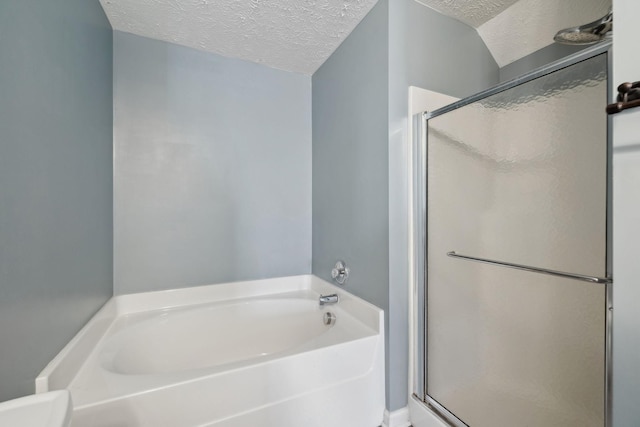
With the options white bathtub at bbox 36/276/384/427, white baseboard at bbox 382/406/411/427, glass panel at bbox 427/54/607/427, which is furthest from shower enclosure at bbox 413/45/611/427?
white bathtub at bbox 36/276/384/427

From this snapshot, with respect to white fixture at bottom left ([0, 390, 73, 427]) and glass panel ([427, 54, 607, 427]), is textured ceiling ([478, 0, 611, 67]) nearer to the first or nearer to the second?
glass panel ([427, 54, 607, 427])

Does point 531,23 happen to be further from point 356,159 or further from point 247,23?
point 247,23

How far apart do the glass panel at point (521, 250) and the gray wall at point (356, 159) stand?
251 mm

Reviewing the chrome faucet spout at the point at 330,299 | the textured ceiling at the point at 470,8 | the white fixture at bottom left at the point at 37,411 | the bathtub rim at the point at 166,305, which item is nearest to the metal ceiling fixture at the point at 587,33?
the textured ceiling at the point at 470,8

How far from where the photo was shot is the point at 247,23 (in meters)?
1.33

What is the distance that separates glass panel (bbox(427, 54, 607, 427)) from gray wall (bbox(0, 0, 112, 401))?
1465 millimetres

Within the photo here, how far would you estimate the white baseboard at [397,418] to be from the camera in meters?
1.11

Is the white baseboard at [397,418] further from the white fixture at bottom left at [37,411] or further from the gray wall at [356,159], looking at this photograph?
the white fixture at bottom left at [37,411]

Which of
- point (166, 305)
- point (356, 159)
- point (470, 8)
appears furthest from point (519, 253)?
point (166, 305)

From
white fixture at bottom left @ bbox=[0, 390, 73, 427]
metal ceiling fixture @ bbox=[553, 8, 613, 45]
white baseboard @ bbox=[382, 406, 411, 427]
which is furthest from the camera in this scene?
white baseboard @ bbox=[382, 406, 411, 427]

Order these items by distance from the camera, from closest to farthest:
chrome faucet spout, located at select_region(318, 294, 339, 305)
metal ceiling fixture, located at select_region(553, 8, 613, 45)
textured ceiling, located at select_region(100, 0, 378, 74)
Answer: metal ceiling fixture, located at select_region(553, 8, 613, 45)
textured ceiling, located at select_region(100, 0, 378, 74)
chrome faucet spout, located at select_region(318, 294, 339, 305)

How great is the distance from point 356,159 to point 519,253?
2.83 feet

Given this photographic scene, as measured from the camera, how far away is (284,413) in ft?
3.10

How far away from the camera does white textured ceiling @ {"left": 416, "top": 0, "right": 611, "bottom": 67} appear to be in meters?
1.20
